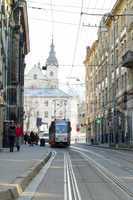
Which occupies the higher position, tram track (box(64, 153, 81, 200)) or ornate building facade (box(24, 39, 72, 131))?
ornate building facade (box(24, 39, 72, 131))

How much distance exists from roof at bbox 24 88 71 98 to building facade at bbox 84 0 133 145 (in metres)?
51.6

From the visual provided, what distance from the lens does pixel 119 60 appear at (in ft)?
250

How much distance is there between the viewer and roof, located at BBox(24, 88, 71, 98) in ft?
534

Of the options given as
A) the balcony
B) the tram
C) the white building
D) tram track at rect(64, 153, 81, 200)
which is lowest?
tram track at rect(64, 153, 81, 200)

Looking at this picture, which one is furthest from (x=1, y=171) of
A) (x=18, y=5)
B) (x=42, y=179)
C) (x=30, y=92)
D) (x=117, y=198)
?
(x=30, y=92)

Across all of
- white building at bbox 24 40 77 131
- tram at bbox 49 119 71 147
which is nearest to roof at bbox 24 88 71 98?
white building at bbox 24 40 77 131

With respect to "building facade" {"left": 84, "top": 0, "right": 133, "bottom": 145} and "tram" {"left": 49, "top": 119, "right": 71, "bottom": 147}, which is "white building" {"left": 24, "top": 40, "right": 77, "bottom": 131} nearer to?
"building facade" {"left": 84, "top": 0, "right": 133, "bottom": 145}

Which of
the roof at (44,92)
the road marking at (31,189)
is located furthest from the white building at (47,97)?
the road marking at (31,189)

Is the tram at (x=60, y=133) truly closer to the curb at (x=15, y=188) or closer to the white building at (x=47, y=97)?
the curb at (x=15, y=188)

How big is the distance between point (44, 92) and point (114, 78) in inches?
3681

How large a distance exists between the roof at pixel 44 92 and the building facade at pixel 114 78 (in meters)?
51.6

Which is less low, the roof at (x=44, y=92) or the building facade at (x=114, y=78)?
the roof at (x=44, y=92)

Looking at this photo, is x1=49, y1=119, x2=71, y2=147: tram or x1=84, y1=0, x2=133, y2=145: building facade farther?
x1=84, y1=0, x2=133, y2=145: building facade

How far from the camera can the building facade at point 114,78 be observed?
68000 mm
